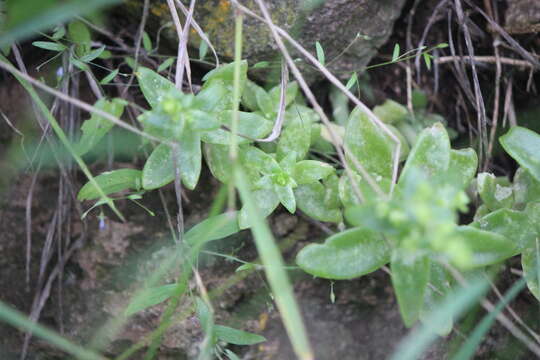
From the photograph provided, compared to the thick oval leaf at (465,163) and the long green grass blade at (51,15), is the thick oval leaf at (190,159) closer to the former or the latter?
the long green grass blade at (51,15)

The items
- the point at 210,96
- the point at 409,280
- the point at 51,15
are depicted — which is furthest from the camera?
the point at 210,96

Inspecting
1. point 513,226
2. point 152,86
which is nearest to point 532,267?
point 513,226

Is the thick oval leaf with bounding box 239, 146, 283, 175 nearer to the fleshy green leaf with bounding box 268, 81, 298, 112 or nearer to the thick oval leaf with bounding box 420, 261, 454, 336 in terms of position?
the fleshy green leaf with bounding box 268, 81, 298, 112

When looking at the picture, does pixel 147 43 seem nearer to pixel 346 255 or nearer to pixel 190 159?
pixel 190 159

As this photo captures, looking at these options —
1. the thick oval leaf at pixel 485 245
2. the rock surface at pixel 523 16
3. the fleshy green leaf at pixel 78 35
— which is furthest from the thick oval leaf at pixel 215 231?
the rock surface at pixel 523 16

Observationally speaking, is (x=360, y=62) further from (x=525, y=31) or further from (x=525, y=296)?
(x=525, y=296)

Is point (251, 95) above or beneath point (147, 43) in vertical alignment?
beneath

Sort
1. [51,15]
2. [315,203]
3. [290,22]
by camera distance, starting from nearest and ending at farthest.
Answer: [51,15], [315,203], [290,22]
